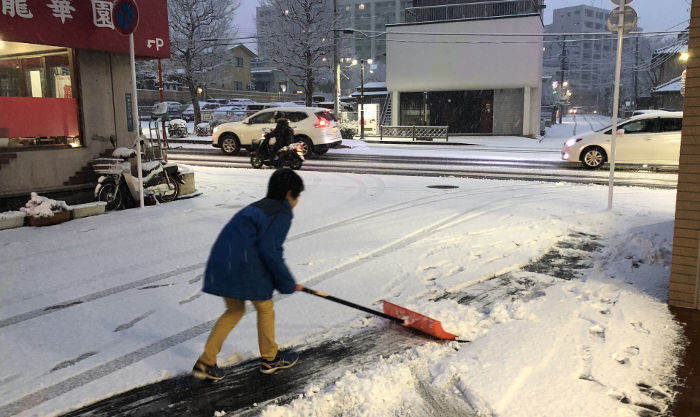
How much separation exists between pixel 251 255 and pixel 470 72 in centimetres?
2946

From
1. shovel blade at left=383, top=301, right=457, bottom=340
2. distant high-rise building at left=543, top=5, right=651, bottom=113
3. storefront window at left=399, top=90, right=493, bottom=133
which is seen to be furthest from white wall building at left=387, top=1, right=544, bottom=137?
distant high-rise building at left=543, top=5, right=651, bottom=113

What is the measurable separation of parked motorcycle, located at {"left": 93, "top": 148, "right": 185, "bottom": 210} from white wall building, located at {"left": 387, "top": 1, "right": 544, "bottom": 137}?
2394cm

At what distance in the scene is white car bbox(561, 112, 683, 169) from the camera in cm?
1454

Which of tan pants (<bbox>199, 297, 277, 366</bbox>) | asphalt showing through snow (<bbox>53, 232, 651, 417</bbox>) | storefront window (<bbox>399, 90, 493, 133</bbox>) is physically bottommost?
asphalt showing through snow (<bbox>53, 232, 651, 417</bbox>)

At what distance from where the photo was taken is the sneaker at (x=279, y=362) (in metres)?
3.68

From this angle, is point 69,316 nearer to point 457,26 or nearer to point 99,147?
point 99,147

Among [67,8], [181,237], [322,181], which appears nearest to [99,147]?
[67,8]

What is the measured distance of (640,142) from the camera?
14.8m

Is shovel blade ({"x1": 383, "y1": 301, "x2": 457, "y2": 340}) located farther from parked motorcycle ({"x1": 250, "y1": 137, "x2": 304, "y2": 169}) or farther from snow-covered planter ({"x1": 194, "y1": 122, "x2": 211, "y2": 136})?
snow-covered planter ({"x1": 194, "y1": 122, "x2": 211, "y2": 136})

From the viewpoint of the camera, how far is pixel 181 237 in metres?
7.43

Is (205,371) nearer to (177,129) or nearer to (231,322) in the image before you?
(231,322)

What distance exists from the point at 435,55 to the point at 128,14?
24.7m

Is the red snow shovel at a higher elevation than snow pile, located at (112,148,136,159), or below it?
below

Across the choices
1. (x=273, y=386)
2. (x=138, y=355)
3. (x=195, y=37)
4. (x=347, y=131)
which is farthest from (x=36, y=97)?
(x=195, y=37)
